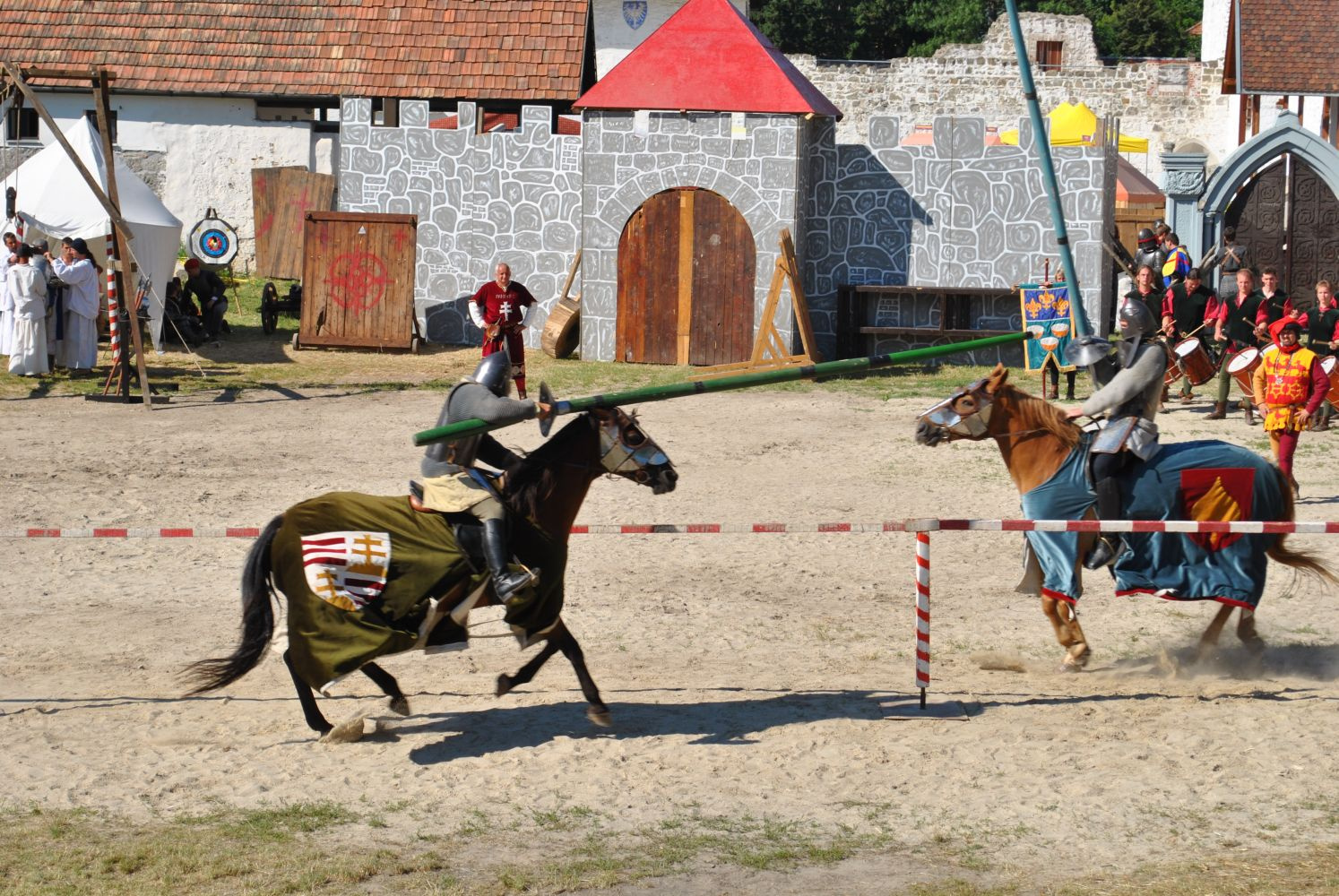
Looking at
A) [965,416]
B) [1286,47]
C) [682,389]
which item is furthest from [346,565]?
[1286,47]

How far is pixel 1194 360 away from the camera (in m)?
15.7

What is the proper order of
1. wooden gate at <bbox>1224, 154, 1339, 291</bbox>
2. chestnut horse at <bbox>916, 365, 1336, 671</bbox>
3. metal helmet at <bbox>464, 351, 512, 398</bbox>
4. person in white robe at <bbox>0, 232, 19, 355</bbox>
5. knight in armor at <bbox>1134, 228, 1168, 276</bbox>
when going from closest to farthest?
metal helmet at <bbox>464, 351, 512, 398</bbox> < chestnut horse at <bbox>916, 365, 1336, 671</bbox> < person in white robe at <bbox>0, 232, 19, 355</bbox> < knight in armor at <bbox>1134, 228, 1168, 276</bbox> < wooden gate at <bbox>1224, 154, 1339, 291</bbox>

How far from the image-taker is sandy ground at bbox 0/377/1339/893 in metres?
6.52

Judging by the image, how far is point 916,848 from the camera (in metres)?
6.16

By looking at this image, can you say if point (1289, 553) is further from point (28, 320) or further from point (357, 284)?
point (357, 284)

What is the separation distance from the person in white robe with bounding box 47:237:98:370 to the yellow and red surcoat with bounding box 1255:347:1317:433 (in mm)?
14254

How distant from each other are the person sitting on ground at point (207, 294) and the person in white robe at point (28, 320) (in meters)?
3.53

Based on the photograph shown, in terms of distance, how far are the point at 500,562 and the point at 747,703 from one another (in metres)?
1.65

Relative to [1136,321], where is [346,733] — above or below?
below

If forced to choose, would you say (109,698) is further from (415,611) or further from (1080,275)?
(1080,275)

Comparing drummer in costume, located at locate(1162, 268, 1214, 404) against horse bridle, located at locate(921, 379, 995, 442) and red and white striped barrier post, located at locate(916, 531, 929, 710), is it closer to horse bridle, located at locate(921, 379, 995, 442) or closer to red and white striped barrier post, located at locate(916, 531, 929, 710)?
horse bridle, located at locate(921, 379, 995, 442)

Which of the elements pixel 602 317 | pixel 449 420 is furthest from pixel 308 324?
pixel 449 420

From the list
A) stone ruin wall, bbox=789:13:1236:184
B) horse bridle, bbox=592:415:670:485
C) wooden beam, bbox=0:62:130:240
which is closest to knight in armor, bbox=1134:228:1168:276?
wooden beam, bbox=0:62:130:240

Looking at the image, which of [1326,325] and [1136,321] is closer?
[1136,321]
